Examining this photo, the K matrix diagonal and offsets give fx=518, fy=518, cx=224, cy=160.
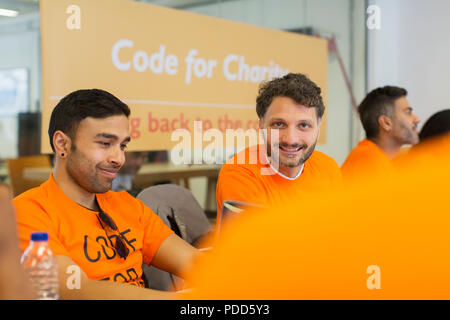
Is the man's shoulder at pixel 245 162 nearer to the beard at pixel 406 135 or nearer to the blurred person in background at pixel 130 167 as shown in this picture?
the blurred person in background at pixel 130 167

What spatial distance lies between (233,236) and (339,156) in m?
3.85

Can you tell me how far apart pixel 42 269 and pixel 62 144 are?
49 centimetres

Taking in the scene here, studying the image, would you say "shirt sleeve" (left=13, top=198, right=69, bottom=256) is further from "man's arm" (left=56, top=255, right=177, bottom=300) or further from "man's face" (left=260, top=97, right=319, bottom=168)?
"man's face" (left=260, top=97, right=319, bottom=168)

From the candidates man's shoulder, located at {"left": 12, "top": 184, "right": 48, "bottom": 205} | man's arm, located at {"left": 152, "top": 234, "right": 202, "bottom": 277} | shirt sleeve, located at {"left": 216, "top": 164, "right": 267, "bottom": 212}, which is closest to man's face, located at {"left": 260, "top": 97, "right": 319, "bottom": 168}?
shirt sleeve, located at {"left": 216, "top": 164, "right": 267, "bottom": 212}

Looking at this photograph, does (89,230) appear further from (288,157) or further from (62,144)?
(288,157)

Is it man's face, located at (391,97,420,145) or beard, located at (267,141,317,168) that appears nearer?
beard, located at (267,141,317,168)

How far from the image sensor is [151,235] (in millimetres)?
1935

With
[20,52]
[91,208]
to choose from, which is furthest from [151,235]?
[20,52]

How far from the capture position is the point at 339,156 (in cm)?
521

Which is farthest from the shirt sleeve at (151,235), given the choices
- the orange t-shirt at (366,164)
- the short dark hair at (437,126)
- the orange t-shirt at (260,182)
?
the short dark hair at (437,126)

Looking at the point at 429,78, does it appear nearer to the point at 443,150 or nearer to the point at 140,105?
the point at 443,150

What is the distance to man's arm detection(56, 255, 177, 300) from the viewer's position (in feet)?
4.84

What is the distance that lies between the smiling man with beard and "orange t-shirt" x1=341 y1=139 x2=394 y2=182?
0.97 meters
